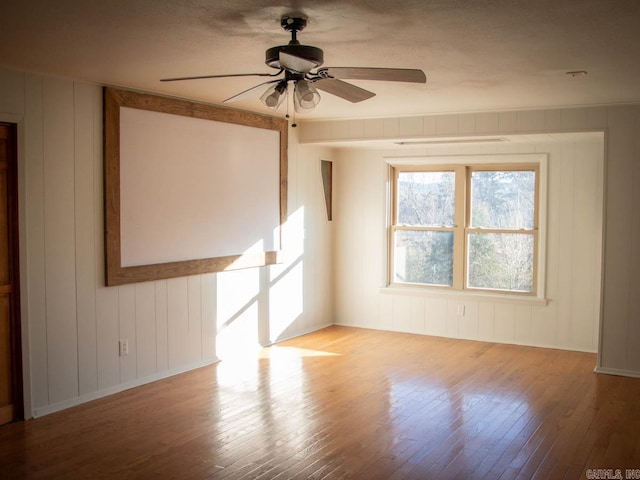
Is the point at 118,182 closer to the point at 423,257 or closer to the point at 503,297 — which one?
the point at 423,257

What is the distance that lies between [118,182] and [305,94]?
2.31 m

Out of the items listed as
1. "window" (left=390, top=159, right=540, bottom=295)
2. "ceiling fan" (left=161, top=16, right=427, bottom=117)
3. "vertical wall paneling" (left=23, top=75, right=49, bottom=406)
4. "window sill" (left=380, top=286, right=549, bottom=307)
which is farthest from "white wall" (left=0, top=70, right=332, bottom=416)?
"window" (left=390, top=159, right=540, bottom=295)

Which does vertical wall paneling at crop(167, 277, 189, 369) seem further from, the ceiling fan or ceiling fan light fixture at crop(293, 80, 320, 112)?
ceiling fan light fixture at crop(293, 80, 320, 112)

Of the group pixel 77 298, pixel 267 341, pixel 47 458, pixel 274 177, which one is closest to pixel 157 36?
pixel 77 298

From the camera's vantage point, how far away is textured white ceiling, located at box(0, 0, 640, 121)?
116 inches

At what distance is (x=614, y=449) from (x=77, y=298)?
3.79 metres

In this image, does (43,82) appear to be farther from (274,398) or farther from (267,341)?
(267,341)

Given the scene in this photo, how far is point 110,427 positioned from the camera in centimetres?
432

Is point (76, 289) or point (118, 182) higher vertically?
point (118, 182)

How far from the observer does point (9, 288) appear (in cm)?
437

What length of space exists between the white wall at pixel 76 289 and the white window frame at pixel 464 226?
249 centimetres

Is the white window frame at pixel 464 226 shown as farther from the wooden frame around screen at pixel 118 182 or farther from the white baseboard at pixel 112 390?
the white baseboard at pixel 112 390

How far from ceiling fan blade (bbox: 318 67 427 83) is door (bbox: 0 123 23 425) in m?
2.37

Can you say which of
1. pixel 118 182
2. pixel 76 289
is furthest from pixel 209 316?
pixel 118 182
